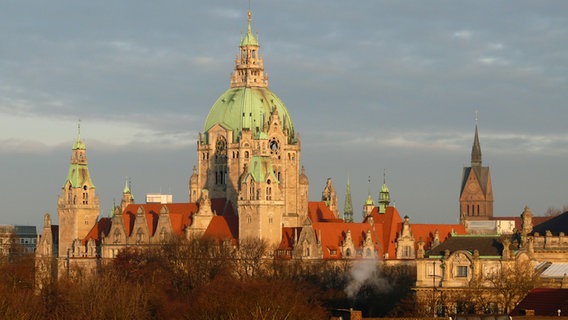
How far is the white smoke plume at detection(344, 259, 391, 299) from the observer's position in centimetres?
15175

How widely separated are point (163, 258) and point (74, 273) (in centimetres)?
1636

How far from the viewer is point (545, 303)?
109m

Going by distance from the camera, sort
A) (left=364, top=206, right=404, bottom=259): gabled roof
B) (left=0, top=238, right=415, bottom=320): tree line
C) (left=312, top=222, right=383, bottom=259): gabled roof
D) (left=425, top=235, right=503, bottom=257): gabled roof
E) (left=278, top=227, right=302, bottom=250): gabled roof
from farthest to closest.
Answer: (left=364, top=206, right=404, bottom=259): gabled roof → (left=278, top=227, right=302, bottom=250): gabled roof → (left=312, top=222, right=383, bottom=259): gabled roof → (left=425, top=235, right=503, bottom=257): gabled roof → (left=0, top=238, right=415, bottom=320): tree line

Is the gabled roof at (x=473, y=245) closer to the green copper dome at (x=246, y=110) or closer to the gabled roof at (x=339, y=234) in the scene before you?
the gabled roof at (x=339, y=234)

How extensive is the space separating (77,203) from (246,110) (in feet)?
67.9

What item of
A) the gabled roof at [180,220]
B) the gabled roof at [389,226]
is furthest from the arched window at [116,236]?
the gabled roof at [389,226]

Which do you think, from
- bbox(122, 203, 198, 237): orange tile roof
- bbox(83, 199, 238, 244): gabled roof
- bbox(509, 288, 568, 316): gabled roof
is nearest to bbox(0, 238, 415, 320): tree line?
bbox(83, 199, 238, 244): gabled roof

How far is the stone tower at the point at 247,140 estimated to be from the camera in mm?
186500

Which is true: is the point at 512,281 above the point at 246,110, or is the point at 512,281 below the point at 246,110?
below

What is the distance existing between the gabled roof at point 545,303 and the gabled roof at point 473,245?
23.2 metres

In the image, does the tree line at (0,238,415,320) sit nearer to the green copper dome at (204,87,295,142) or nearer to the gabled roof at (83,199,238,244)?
the gabled roof at (83,199,238,244)

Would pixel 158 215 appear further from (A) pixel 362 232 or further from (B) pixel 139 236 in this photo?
(A) pixel 362 232

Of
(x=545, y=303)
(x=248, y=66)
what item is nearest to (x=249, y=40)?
(x=248, y=66)

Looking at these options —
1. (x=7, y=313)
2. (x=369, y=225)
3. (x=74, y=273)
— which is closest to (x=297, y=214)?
(x=369, y=225)
